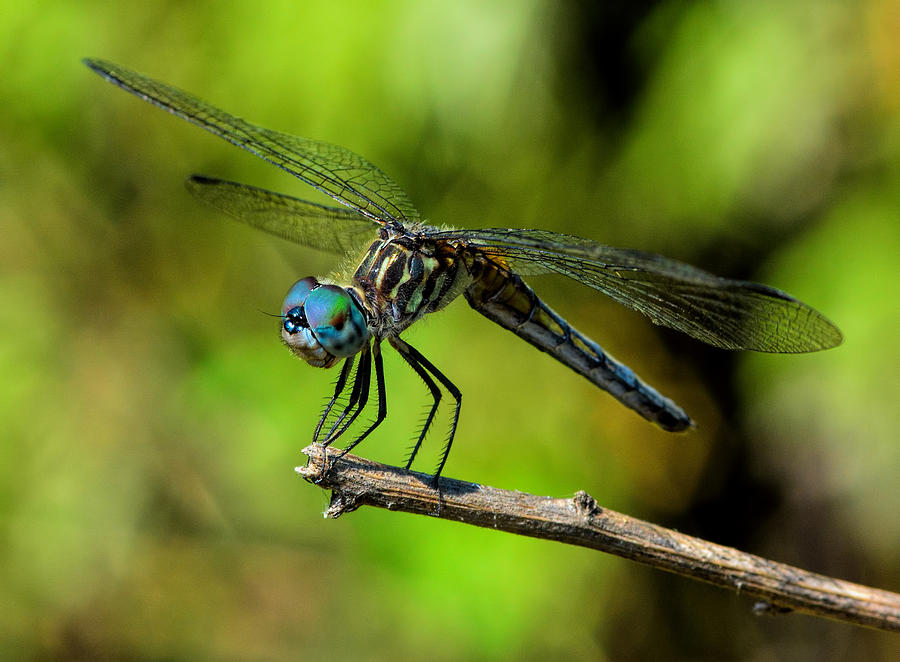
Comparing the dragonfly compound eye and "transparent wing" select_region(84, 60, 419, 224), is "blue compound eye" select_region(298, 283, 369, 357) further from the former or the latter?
"transparent wing" select_region(84, 60, 419, 224)

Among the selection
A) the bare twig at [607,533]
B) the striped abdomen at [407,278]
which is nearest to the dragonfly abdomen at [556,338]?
the striped abdomen at [407,278]

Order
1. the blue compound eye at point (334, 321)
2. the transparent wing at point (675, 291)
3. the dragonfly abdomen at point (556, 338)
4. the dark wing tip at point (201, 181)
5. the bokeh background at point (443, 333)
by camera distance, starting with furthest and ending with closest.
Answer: the bokeh background at point (443, 333), the dark wing tip at point (201, 181), the dragonfly abdomen at point (556, 338), the blue compound eye at point (334, 321), the transparent wing at point (675, 291)

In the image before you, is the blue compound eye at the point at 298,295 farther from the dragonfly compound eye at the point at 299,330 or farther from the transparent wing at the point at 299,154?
the transparent wing at the point at 299,154

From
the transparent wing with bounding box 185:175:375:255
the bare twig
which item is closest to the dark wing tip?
the transparent wing with bounding box 185:175:375:255

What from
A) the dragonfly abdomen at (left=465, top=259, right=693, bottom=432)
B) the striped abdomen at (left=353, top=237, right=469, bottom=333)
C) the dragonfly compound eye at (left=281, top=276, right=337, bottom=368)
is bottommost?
the dragonfly compound eye at (left=281, top=276, right=337, bottom=368)

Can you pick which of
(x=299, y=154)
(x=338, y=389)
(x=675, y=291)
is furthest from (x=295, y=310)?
(x=675, y=291)
